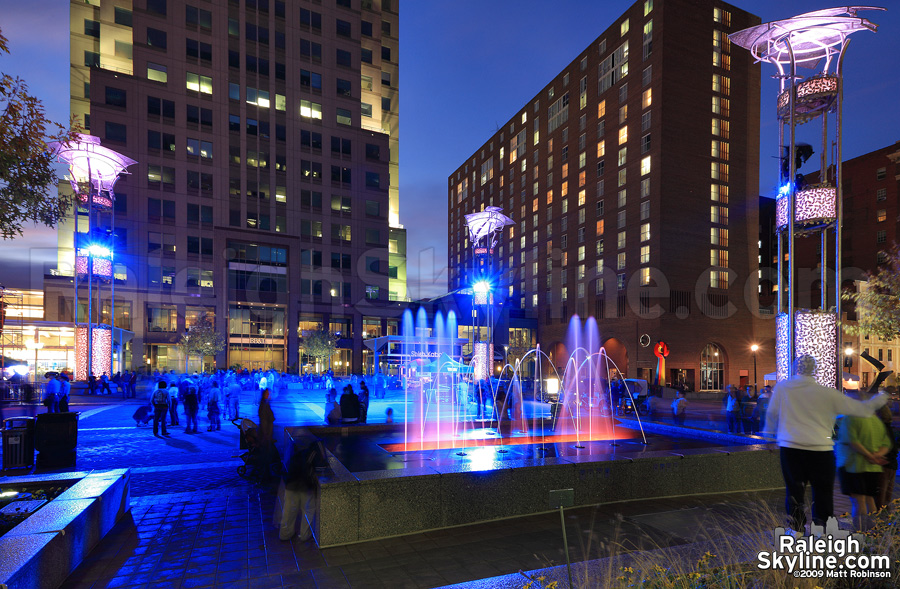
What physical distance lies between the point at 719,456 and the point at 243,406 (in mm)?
22188

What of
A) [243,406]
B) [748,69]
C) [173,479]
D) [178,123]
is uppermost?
[748,69]

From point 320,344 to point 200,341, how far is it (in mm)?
11029

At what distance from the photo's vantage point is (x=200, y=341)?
44281 millimetres

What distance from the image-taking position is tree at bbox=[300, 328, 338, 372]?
164 feet

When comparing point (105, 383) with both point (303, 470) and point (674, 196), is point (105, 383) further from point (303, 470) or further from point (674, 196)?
point (674, 196)

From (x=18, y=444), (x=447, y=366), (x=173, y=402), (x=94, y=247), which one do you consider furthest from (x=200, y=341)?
(x=18, y=444)

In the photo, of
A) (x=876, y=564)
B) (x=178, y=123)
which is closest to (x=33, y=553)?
(x=876, y=564)

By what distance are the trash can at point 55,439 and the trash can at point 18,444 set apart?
4.9 inches

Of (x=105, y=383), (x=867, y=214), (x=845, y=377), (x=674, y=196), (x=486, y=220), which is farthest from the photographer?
(x=867, y=214)

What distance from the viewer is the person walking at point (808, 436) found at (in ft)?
16.3

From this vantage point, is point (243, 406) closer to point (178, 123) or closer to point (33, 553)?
point (33, 553)

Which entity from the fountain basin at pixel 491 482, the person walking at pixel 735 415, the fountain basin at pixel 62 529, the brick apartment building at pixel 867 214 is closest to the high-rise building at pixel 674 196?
the brick apartment building at pixel 867 214

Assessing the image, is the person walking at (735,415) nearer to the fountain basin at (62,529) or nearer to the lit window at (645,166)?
the fountain basin at (62,529)

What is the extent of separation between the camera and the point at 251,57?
55.0m
